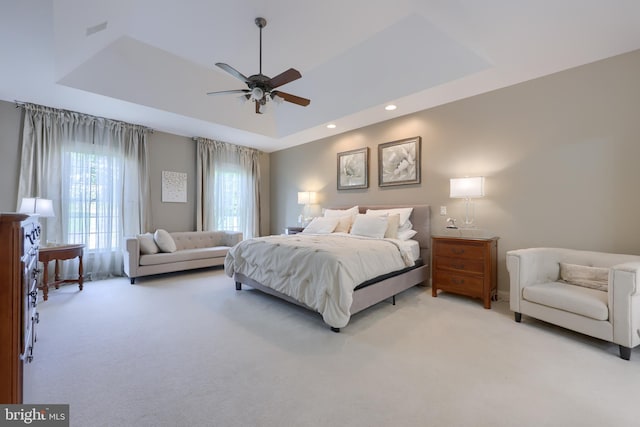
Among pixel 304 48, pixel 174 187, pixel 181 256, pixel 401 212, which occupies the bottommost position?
pixel 181 256

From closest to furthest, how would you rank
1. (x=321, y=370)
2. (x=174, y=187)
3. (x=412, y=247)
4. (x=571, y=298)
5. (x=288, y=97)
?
(x=321, y=370)
(x=571, y=298)
(x=288, y=97)
(x=412, y=247)
(x=174, y=187)

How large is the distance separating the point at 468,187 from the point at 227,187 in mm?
5058

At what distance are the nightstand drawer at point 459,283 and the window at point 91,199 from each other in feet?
17.9

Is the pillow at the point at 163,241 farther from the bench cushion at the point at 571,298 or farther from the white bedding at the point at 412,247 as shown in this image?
the bench cushion at the point at 571,298

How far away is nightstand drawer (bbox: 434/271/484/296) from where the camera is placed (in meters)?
3.24

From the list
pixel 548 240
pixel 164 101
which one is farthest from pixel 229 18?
pixel 548 240

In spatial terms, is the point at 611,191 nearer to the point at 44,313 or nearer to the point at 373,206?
the point at 373,206

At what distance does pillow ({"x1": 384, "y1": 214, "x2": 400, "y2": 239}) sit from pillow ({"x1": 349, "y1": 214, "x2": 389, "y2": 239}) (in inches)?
2.9

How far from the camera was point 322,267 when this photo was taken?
2611 millimetres

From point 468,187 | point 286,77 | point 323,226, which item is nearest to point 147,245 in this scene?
point 323,226

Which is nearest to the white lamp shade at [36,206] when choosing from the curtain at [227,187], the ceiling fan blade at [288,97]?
the curtain at [227,187]

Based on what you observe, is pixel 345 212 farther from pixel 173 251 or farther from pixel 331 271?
pixel 173 251

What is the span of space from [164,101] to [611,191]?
5873mm

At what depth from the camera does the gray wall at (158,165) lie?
3852 millimetres
